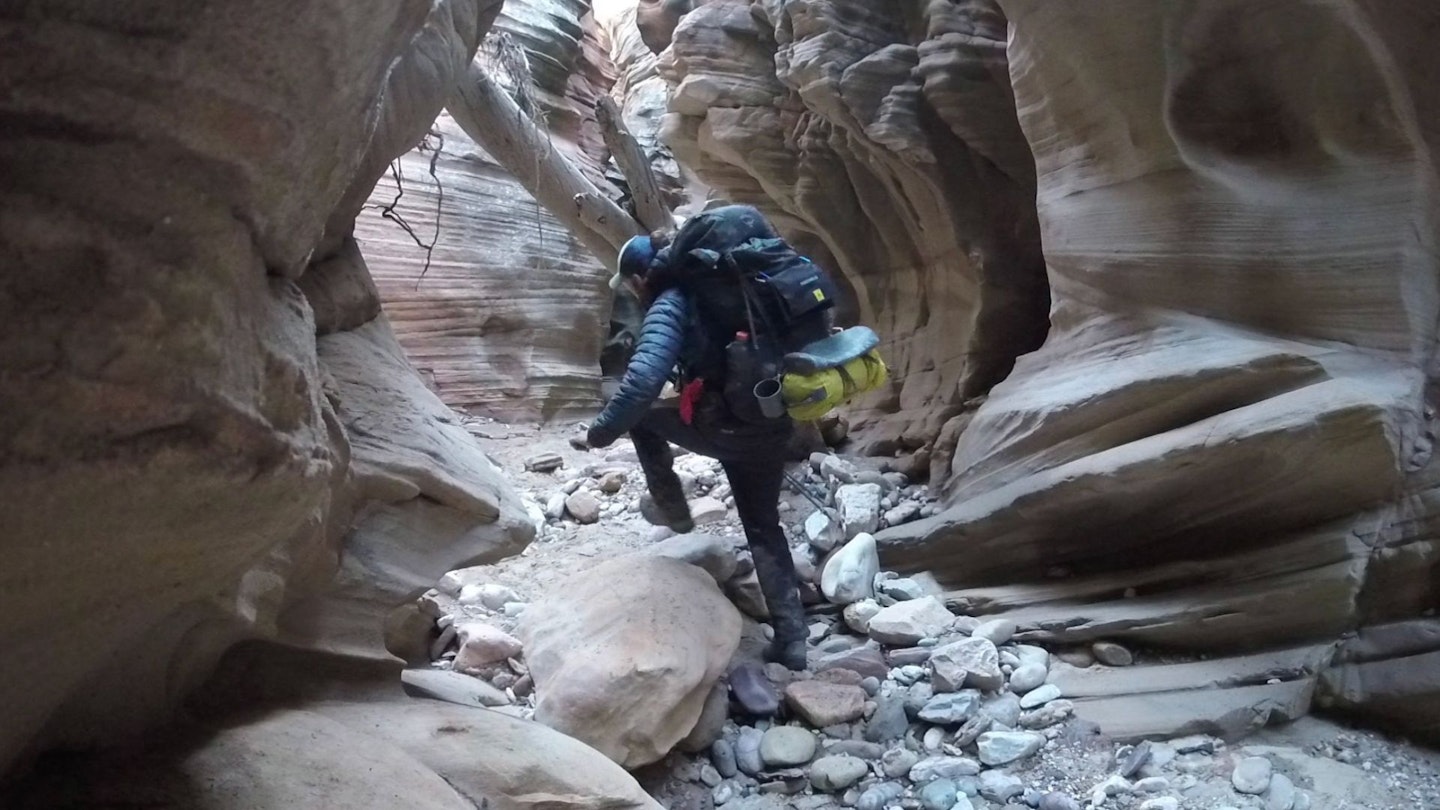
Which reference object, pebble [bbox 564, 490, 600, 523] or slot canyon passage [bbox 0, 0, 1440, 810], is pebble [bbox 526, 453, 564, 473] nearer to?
slot canyon passage [bbox 0, 0, 1440, 810]

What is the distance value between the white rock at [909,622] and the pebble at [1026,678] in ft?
1.35

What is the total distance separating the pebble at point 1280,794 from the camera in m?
2.89

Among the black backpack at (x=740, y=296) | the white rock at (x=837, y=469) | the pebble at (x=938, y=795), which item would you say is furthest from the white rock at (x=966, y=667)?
the white rock at (x=837, y=469)

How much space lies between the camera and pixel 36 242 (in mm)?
1011

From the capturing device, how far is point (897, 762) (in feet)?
10.7

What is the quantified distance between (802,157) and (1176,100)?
3546mm

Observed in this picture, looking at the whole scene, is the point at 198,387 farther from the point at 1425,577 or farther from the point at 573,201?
the point at 573,201

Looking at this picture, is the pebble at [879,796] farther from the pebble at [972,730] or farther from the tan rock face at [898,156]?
the tan rock face at [898,156]

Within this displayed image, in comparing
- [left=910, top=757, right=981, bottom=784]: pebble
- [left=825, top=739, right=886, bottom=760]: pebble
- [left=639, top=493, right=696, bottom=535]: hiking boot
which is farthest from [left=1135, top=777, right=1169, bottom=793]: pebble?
[left=639, top=493, right=696, bottom=535]: hiking boot

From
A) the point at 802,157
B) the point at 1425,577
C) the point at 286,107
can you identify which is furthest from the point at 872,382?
the point at 802,157

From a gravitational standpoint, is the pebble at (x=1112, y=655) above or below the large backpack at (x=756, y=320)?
below

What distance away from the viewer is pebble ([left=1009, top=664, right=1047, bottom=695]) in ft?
11.9

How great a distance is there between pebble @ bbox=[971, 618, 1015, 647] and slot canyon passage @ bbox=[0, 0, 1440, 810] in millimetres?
90

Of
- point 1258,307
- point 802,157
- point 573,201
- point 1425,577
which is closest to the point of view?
point 1425,577
